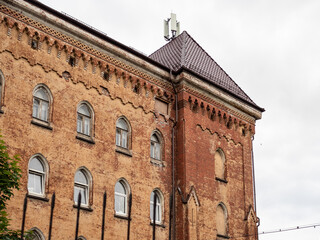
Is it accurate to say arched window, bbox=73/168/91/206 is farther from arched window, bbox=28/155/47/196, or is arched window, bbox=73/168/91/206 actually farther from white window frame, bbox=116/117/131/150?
white window frame, bbox=116/117/131/150

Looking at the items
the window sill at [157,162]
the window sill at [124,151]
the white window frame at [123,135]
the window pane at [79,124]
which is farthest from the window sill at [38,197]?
the window sill at [157,162]

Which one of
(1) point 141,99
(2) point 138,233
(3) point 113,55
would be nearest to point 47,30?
(3) point 113,55

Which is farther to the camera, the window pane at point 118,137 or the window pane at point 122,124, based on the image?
the window pane at point 122,124

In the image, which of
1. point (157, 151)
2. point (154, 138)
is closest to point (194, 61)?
point (154, 138)

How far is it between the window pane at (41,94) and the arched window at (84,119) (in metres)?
1.57

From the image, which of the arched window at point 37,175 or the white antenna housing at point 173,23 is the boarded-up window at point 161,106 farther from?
the white antenna housing at point 173,23

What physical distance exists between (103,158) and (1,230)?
25.8ft

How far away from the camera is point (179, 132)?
25.7 meters

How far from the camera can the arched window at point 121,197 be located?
22609 millimetres

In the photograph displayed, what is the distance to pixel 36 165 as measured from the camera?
20375 millimetres

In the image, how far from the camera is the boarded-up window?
2562 cm

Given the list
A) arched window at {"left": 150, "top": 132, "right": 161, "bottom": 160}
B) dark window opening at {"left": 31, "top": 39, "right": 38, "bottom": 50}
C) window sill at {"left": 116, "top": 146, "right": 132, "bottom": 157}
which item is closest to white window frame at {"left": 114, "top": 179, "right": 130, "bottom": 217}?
window sill at {"left": 116, "top": 146, "right": 132, "bottom": 157}

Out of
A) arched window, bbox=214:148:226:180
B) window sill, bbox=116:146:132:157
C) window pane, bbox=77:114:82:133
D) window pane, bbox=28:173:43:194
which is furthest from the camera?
arched window, bbox=214:148:226:180

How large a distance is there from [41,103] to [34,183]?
3.11 metres
